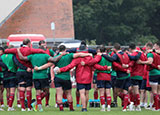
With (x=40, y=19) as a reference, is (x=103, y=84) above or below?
below

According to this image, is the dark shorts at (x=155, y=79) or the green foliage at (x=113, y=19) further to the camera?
the green foliage at (x=113, y=19)

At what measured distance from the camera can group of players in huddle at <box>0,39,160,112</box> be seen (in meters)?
16.1

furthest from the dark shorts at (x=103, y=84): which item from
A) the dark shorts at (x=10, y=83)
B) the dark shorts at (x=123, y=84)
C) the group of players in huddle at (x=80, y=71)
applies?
the dark shorts at (x=10, y=83)

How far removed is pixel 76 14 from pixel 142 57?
46.4 metres

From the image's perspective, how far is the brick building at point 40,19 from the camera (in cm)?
5084

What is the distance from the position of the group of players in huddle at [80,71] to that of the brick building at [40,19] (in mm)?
32815

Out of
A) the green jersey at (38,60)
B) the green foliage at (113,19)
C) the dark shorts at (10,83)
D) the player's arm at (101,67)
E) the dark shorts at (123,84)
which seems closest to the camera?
the green jersey at (38,60)

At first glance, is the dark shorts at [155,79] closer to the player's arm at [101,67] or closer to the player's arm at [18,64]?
the player's arm at [101,67]

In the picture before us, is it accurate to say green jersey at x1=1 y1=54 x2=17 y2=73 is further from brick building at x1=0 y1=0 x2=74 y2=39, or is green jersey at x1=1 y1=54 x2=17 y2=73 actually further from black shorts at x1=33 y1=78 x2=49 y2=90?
brick building at x1=0 y1=0 x2=74 y2=39

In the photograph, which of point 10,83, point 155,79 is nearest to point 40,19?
point 10,83

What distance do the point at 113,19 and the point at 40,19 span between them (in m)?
17.0

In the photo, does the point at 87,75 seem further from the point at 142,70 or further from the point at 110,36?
the point at 110,36

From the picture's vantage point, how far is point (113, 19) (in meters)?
66.9

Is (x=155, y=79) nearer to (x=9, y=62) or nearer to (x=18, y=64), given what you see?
(x=18, y=64)
